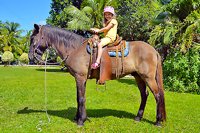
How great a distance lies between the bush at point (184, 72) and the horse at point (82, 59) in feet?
28.5

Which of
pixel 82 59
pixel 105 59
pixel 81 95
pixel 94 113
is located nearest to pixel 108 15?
pixel 105 59

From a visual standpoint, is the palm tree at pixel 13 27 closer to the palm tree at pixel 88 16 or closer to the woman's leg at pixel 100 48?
the palm tree at pixel 88 16

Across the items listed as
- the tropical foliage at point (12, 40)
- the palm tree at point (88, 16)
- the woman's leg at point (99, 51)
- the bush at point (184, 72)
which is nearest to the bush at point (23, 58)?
the tropical foliage at point (12, 40)

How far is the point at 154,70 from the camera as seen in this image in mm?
7418

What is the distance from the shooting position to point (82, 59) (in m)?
7.34

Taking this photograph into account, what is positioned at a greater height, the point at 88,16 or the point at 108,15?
the point at 88,16

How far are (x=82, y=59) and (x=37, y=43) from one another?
47.9 inches

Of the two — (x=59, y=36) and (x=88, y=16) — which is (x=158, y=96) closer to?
(x=59, y=36)

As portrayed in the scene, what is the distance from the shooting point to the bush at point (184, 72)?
51.2ft

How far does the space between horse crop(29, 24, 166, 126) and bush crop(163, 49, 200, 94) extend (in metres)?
8.69

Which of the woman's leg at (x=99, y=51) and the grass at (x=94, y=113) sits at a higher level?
the woman's leg at (x=99, y=51)

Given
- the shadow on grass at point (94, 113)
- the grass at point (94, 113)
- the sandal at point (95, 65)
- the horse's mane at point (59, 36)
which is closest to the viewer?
the sandal at point (95, 65)

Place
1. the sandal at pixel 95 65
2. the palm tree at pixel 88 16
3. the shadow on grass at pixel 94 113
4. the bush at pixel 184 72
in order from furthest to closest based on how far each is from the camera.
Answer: the palm tree at pixel 88 16 < the bush at pixel 184 72 < the shadow on grass at pixel 94 113 < the sandal at pixel 95 65

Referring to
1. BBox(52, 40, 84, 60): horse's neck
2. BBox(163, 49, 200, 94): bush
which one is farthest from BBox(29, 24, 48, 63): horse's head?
BBox(163, 49, 200, 94): bush
